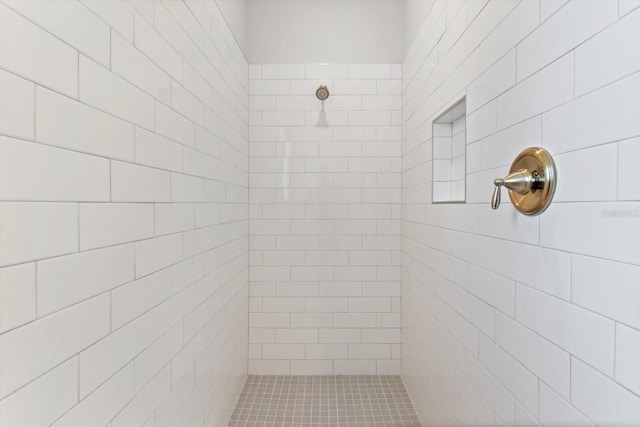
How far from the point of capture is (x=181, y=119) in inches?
52.3

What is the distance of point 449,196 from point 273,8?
184 cm

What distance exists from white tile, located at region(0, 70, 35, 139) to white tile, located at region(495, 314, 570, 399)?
1127 mm

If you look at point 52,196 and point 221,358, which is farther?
point 221,358

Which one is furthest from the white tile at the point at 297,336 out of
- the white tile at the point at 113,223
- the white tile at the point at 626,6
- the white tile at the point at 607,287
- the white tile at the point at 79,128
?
the white tile at the point at 626,6

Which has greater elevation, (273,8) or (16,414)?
(273,8)

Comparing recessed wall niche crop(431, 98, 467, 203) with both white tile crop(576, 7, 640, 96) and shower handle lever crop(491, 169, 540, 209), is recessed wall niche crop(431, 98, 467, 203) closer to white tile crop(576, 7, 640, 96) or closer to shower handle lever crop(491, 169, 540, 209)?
shower handle lever crop(491, 169, 540, 209)

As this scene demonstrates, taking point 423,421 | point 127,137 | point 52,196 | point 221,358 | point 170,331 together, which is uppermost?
point 127,137

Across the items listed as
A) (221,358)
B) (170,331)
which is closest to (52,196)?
(170,331)

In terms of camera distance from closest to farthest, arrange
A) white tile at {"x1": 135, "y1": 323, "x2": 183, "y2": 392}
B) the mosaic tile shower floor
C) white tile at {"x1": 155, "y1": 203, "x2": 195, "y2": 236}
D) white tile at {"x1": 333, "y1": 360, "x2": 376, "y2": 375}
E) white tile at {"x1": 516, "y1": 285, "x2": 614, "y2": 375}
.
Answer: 1. white tile at {"x1": 516, "y1": 285, "x2": 614, "y2": 375}
2. white tile at {"x1": 135, "y1": 323, "x2": 183, "y2": 392}
3. white tile at {"x1": 155, "y1": 203, "x2": 195, "y2": 236}
4. the mosaic tile shower floor
5. white tile at {"x1": 333, "y1": 360, "x2": 376, "y2": 375}

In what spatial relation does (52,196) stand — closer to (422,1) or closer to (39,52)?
(39,52)

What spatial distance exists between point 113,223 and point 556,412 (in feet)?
3.65

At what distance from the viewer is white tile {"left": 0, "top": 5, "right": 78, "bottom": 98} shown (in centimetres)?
57

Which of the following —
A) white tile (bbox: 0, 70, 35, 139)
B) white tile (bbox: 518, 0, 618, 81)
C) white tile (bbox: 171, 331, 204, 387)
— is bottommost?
white tile (bbox: 171, 331, 204, 387)

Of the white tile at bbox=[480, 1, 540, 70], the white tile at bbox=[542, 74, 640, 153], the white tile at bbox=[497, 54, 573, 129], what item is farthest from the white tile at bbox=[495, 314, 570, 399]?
the white tile at bbox=[480, 1, 540, 70]
